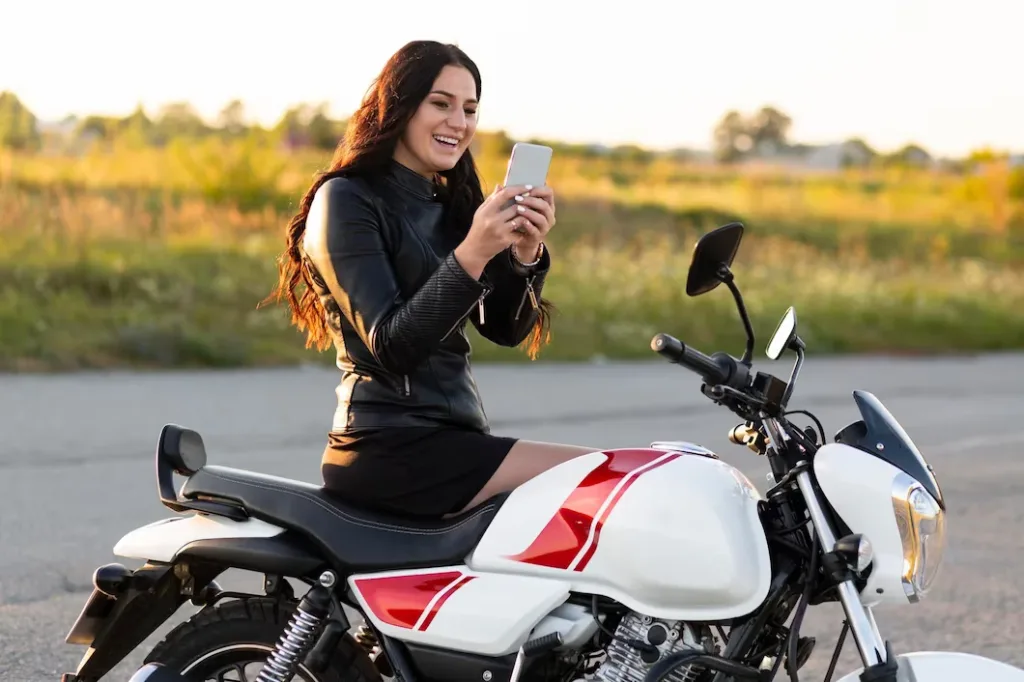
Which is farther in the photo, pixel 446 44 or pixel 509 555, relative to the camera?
pixel 446 44

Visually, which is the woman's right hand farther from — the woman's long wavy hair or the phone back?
the woman's long wavy hair

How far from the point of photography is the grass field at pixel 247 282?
12.9 metres

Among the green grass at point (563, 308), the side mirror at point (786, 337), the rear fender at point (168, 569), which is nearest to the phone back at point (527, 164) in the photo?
the side mirror at point (786, 337)

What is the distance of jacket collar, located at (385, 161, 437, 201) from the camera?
3314 millimetres

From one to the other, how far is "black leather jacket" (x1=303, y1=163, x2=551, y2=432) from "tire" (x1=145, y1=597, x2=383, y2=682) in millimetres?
457

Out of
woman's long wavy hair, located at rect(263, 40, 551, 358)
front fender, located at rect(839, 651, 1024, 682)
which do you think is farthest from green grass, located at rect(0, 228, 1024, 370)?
front fender, located at rect(839, 651, 1024, 682)

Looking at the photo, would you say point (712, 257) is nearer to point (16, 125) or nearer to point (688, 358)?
point (688, 358)

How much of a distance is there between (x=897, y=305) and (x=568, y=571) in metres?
17.7

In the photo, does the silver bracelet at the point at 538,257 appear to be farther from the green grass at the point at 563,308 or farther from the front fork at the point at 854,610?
the green grass at the point at 563,308

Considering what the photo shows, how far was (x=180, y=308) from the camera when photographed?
14.2 m

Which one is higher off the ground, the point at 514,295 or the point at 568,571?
the point at 514,295

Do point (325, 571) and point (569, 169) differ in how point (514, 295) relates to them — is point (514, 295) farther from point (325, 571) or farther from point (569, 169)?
point (569, 169)

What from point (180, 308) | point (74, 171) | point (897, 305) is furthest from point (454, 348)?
point (74, 171)

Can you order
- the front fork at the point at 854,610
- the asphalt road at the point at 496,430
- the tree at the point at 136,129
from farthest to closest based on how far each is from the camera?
the tree at the point at 136,129 < the asphalt road at the point at 496,430 < the front fork at the point at 854,610
